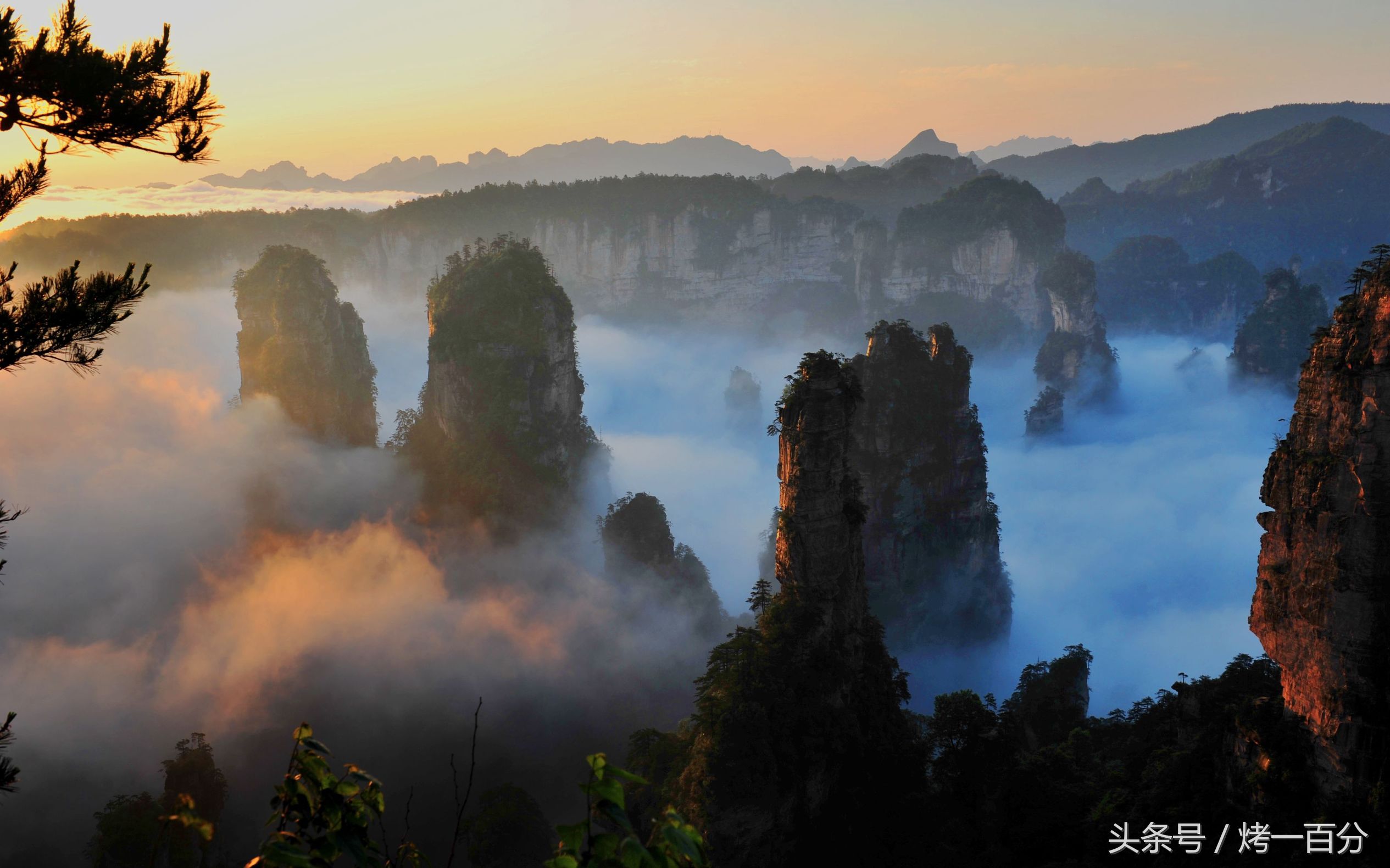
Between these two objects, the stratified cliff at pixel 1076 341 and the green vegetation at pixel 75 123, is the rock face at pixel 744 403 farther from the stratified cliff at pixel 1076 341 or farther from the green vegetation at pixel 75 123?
the green vegetation at pixel 75 123

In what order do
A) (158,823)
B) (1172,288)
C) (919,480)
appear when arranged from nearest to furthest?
(158,823), (919,480), (1172,288)

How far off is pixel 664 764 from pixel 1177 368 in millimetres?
105933

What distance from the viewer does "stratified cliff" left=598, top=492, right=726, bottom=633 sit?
48.1 meters

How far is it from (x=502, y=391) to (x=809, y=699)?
2689 centimetres

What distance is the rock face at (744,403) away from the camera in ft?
323

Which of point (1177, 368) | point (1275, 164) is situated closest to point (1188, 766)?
point (1177, 368)

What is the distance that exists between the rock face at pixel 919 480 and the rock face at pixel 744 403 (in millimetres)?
49381

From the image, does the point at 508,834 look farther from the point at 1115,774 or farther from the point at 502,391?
the point at 502,391

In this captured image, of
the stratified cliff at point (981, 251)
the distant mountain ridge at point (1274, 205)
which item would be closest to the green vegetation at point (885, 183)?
the stratified cliff at point (981, 251)

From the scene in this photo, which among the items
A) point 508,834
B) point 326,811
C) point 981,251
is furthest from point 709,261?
point 326,811

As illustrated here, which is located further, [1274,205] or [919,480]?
[1274,205]

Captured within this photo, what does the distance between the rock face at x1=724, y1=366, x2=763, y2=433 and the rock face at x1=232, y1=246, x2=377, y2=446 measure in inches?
1982

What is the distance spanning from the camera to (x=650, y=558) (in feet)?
159

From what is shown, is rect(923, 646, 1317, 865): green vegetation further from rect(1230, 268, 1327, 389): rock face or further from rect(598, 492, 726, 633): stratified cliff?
rect(1230, 268, 1327, 389): rock face
